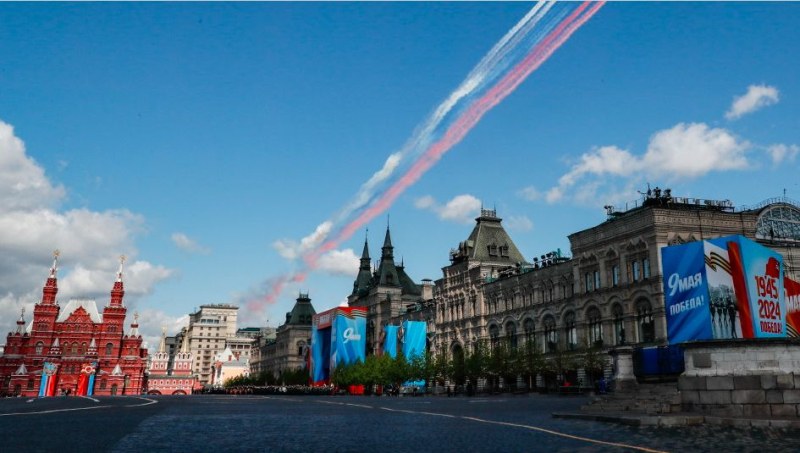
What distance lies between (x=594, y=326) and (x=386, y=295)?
2193 inches

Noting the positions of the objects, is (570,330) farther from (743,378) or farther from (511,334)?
(743,378)

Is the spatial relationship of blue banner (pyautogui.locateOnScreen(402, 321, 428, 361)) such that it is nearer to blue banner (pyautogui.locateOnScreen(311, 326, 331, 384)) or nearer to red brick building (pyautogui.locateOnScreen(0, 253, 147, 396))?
blue banner (pyautogui.locateOnScreen(311, 326, 331, 384))

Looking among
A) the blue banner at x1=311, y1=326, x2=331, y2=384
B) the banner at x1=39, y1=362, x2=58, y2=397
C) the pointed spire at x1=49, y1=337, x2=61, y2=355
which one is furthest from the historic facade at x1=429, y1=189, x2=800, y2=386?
the pointed spire at x1=49, y1=337, x2=61, y2=355

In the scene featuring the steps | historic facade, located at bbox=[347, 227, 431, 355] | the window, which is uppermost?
historic facade, located at bbox=[347, 227, 431, 355]

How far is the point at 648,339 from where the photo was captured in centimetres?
5150

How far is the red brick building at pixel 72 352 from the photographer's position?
117 m

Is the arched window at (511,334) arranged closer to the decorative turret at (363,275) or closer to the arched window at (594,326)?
the arched window at (594,326)

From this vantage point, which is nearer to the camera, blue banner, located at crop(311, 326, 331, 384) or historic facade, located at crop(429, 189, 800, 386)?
historic facade, located at crop(429, 189, 800, 386)

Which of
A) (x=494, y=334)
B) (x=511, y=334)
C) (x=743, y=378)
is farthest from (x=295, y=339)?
(x=743, y=378)

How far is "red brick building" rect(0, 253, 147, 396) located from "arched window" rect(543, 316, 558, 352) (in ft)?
287

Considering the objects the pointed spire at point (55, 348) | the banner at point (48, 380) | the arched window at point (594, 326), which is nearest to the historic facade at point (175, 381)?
the pointed spire at point (55, 348)

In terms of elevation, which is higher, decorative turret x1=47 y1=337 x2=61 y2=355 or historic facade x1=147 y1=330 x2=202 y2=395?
decorative turret x1=47 y1=337 x2=61 y2=355

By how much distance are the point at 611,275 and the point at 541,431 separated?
42078 mm

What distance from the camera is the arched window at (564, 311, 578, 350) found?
6061cm
